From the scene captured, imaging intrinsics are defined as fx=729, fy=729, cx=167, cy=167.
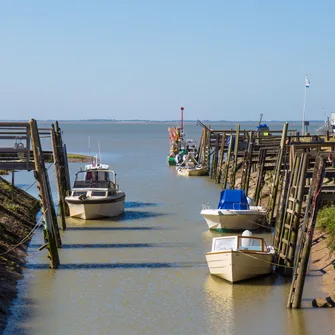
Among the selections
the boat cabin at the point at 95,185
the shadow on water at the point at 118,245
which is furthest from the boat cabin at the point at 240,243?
the boat cabin at the point at 95,185

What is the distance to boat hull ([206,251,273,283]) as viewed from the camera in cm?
2161

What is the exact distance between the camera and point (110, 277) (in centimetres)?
2317

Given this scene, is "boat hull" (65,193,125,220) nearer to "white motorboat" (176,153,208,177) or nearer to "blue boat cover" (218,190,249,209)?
"blue boat cover" (218,190,249,209)

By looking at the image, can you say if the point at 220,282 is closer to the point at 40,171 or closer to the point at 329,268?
the point at 329,268

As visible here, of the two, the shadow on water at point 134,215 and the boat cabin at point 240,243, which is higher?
the boat cabin at point 240,243

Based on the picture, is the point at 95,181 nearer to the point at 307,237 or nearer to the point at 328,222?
the point at 328,222

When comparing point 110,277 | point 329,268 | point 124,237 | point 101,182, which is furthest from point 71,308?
point 101,182

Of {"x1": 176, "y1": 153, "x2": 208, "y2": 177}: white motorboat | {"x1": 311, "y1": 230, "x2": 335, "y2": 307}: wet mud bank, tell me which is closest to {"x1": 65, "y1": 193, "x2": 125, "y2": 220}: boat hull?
{"x1": 311, "y1": 230, "x2": 335, "y2": 307}: wet mud bank

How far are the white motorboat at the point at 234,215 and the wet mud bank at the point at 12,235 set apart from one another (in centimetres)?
755

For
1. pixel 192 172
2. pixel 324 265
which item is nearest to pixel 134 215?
pixel 324 265

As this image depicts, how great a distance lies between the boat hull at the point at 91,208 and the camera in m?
33.8

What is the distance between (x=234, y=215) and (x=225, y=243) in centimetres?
743

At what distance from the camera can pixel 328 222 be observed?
25.2 metres

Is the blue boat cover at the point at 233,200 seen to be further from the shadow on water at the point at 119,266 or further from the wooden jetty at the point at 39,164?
the wooden jetty at the point at 39,164
